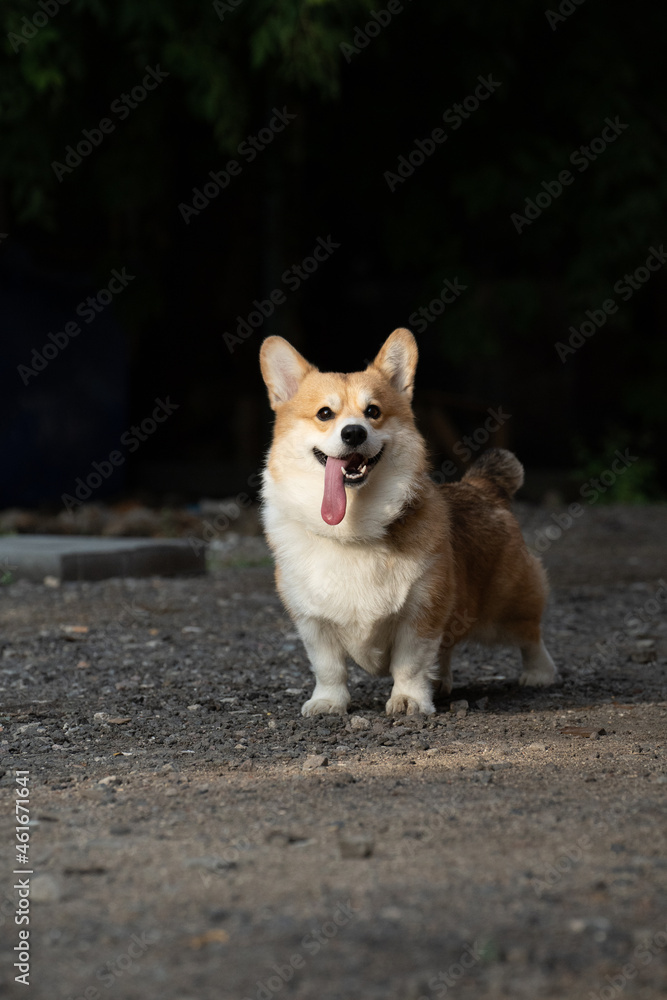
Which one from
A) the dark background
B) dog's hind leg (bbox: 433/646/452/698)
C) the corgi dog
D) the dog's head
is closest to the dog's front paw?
the corgi dog

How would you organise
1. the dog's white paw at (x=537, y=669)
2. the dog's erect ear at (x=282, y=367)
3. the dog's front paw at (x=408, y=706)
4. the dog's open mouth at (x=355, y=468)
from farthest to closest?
the dog's white paw at (x=537, y=669)
the dog's erect ear at (x=282, y=367)
the dog's front paw at (x=408, y=706)
the dog's open mouth at (x=355, y=468)

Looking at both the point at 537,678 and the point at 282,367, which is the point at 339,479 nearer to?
the point at 282,367

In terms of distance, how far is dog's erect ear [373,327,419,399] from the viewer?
14.2 ft

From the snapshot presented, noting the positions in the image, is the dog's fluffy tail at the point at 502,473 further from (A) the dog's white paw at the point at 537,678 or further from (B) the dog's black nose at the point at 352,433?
(B) the dog's black nose at the point at 352,433

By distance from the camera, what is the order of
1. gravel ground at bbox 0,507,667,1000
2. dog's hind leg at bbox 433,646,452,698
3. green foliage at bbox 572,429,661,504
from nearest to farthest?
gravel ground at bbox 0,507,667,1000 → dog's hind leg at bbox 433,646,452,698 → green foliage at bbox 572,429,661,504

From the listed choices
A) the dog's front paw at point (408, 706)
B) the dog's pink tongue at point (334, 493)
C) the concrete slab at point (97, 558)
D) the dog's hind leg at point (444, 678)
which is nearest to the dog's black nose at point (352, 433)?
the dog's pink tongue at point (334, 493)

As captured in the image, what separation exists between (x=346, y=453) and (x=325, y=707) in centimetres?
94

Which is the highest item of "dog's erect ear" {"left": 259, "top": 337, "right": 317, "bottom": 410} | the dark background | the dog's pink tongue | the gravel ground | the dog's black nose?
the dark background

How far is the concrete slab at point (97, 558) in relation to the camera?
7.38 m

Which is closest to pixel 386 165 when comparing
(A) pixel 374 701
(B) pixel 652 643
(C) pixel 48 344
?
(C) pixel 48 344

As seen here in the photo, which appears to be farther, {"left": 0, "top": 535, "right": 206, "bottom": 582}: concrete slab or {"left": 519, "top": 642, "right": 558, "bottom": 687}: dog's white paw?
{"left": 0, "top": 535, "right": 206, "bottom": 582}: concrete slab

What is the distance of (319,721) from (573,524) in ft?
19.9

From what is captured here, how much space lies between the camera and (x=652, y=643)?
567 cm

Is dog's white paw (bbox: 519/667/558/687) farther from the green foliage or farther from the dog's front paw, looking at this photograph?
the green foliage
